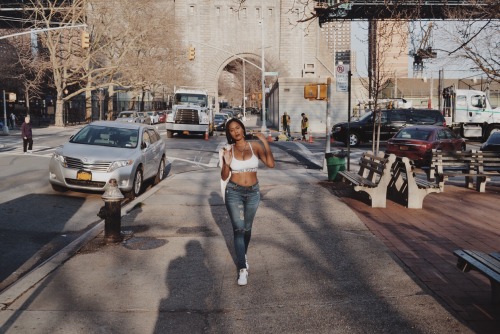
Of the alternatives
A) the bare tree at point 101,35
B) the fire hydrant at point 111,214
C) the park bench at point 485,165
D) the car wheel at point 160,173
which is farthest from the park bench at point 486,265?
the bare tree at point 101,35

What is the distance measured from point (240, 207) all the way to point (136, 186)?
7.53 metres

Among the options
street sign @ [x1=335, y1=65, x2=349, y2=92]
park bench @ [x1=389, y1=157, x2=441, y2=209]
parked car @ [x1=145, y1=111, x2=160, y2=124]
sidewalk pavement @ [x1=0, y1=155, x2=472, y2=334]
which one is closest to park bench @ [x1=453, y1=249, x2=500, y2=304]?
→ sidewalk pavement @ [x1=0, y1=155, x2=472, y2=334]

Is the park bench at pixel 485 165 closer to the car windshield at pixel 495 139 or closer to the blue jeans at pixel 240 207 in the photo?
the car windshield at pixel 495 139

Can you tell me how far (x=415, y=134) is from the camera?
70.4ft

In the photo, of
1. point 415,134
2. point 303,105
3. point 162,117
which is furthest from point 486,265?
point 162,117

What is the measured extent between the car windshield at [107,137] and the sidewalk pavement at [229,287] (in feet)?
15.7

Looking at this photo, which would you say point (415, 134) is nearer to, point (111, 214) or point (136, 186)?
point (136, 186)

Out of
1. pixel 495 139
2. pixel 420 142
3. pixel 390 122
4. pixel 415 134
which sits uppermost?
pixel 390 122

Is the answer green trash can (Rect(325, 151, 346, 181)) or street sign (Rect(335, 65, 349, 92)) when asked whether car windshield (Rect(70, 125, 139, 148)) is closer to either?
green trash can (Rect(325, 151, 346, 181))

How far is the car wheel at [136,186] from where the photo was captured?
521 inches

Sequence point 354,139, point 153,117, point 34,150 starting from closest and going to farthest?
1. point 34,150
2. point 354,139
3. point 153,117

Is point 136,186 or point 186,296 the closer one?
point 186,296

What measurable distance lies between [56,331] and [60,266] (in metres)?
2.22

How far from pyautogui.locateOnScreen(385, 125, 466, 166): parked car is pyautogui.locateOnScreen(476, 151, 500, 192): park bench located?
613cm
